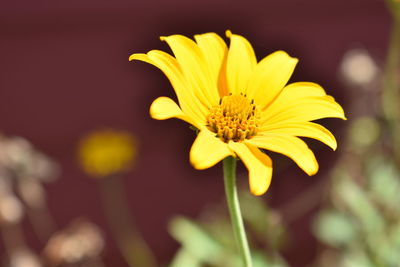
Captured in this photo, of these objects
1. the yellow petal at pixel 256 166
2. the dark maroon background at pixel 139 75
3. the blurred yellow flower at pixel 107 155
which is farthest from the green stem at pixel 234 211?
the dark maroon background at pixel 139 75

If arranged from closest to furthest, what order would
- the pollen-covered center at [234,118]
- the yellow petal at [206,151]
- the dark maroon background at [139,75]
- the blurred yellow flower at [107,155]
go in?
the yellow petal at [206,151], the pollen-covered center at [234,118], the blurred yellow flower at [107,155], the dark maroon background at [139,75]

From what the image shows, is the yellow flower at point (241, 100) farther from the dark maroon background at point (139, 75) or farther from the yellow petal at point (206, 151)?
the dark maroon background at point (139, 75)

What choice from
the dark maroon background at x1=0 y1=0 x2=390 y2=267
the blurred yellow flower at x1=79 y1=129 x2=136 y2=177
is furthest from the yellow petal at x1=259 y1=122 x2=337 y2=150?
the dark maroon background at x1=0 y1=0 x2=390 y2=267

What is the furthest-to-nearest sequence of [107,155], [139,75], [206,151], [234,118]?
1. [139,75]
2. [107,155]
3. [234,118]
4. [206,151]

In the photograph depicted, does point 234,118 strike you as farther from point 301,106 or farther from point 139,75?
point 139,75

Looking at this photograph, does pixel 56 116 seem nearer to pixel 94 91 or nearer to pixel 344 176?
pixel 94 91

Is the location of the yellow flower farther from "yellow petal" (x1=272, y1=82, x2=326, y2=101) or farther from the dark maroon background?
the dark maroon background

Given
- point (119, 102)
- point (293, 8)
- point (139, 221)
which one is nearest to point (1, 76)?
point (119, 102)

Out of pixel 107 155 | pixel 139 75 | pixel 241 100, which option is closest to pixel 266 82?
pixel 241 100
